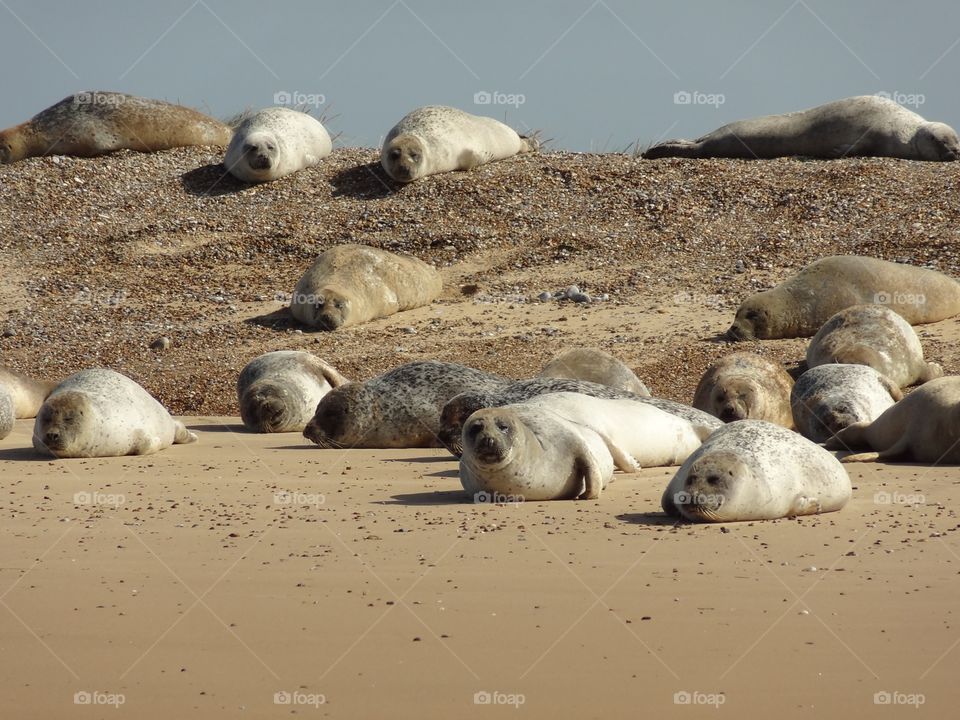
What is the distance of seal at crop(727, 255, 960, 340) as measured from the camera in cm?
1284

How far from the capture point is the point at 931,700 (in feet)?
11.6

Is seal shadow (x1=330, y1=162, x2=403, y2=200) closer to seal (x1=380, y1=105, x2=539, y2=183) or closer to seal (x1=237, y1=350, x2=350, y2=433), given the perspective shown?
seal (x1=380, y1=105, x2=539, y2=183)

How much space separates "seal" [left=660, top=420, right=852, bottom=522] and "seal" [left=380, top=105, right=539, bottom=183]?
11.6 meters

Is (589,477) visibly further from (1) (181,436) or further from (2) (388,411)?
(1) (181,436)

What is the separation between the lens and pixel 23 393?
11219mm

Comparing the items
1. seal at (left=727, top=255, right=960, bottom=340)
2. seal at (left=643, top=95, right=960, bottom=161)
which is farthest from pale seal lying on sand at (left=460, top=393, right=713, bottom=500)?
seal at (left=643, top=95, right=960, bottom=161)

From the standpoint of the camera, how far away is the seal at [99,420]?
8.22 meters

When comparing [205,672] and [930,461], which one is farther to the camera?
[930,461]

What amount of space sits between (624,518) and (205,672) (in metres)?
2.69

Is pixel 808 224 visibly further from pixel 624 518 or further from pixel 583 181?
pixel 624 518

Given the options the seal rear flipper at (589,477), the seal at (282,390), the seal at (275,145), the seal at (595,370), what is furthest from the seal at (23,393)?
the seal at (275,145)

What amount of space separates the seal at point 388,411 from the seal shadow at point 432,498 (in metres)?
2.22

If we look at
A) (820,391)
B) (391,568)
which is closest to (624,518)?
(391,568)

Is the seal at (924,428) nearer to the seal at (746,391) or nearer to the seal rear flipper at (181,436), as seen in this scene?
the seal at (746,391)
